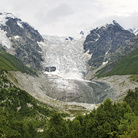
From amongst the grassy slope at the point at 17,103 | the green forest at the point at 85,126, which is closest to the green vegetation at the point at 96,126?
the green forest at the point at 85,126

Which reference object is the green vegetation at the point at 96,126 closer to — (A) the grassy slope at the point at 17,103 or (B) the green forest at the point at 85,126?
(B) the green forest at the point at 85,126

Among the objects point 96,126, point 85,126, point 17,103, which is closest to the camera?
point 96,126

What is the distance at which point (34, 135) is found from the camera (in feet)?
Answer: 160

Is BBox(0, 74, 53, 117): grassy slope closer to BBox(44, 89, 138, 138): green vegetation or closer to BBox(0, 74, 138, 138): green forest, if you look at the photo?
BBox(0, 74, 138, 138): green forest

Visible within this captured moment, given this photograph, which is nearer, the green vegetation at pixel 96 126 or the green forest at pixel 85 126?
the green forest at pixel 85 126

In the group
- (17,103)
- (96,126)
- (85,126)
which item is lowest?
(85,126)

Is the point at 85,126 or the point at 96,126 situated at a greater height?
the point at 96,126

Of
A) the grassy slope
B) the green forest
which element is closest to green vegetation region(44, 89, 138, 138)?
the green forest

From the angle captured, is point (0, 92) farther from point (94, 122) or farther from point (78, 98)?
point (78, 98)

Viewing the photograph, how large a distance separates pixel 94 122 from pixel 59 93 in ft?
469

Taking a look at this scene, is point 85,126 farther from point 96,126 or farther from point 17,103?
point 17,103

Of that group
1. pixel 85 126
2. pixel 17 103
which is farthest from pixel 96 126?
pixel 17 103

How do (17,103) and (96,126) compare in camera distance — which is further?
(17,103)

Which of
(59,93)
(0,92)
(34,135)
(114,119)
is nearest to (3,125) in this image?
(34,135)
